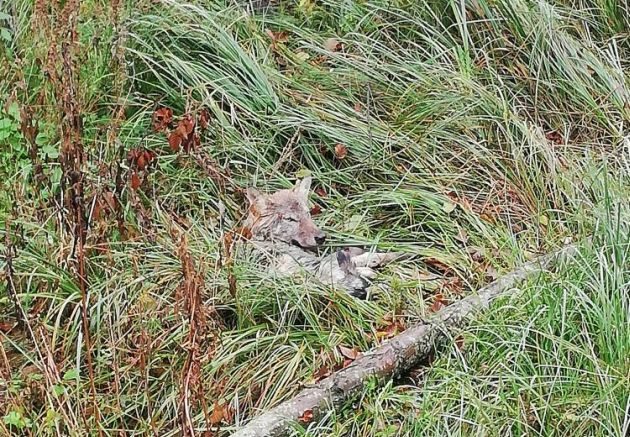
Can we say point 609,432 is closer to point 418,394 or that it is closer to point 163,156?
point 418,394

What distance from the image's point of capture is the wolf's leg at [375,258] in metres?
3.24

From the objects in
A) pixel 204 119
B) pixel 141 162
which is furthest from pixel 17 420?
pixel 204 119

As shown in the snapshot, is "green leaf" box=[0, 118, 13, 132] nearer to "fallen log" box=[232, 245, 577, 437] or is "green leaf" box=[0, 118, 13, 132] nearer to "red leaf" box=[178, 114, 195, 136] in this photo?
"red leaf" box=[178, 114, 195, 136]

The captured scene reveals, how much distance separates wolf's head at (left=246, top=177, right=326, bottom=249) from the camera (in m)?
3.35

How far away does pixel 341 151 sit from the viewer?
12.5 feet

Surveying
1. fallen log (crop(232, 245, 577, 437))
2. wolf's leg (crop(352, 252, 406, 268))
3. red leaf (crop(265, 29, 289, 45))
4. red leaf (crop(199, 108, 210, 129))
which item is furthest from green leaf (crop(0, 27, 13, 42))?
fallen log (crop(232, 245, 577, 437))

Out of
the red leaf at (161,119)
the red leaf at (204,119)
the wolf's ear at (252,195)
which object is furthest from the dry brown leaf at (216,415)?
the red leaf at (161,119)

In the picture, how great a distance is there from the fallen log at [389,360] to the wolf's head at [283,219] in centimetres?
73

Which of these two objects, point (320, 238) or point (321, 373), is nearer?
point (321, 373)

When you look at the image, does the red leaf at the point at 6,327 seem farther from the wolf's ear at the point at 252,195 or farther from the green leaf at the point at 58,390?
the wolf's ear at the point at 252,195

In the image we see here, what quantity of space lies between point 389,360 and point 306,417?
1.18 feet

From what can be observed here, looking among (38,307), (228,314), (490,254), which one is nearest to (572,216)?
(490,254)

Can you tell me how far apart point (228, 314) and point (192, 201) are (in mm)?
692

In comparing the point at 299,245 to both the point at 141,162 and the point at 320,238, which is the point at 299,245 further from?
the point at 141,162
